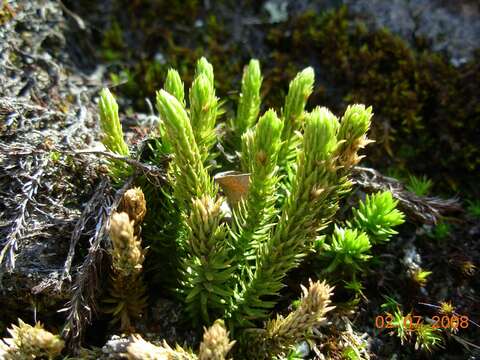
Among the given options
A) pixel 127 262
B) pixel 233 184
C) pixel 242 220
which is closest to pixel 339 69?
pixel 233 184

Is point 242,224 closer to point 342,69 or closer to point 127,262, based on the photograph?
point 127,262

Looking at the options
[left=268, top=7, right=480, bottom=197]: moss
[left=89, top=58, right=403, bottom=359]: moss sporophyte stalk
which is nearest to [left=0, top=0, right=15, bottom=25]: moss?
[left=89, top=58, right=403, bottom=359]: moss sporophyte stalk

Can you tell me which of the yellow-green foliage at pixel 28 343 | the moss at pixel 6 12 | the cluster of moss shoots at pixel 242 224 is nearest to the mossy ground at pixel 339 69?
the moss at pixel 6 12

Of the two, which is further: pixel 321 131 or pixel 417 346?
pixel 417 346

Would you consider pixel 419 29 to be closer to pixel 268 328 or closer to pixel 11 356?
pixel 268 328

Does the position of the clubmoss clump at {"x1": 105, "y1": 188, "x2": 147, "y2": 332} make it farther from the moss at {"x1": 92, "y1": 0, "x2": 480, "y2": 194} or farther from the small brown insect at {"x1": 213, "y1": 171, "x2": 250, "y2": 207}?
the moss at {"x1": 92, "y1": 0, "x2": 480, "y2": 194}

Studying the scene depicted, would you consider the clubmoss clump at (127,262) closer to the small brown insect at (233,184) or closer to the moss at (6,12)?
the small brown insect at (233,184)

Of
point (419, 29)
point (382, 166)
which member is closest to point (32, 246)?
point (382, 166)
